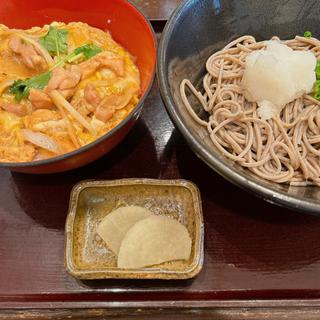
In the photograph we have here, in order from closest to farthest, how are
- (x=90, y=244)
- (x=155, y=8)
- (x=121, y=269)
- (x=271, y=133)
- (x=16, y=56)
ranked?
(x=121, y=269)
(x=90, y=244)
(x=271, y=133)
(x=16, y=56)
(x=155, y=8)

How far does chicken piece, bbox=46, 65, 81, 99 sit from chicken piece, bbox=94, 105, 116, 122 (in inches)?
6.3

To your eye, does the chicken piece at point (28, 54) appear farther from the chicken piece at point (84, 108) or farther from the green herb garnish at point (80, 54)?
the chicken piece at point (84, 108)

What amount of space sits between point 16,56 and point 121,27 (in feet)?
1.75

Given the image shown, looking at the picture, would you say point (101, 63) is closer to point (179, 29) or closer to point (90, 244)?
point (179, 29)

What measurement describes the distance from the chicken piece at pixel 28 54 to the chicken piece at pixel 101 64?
200 millimetres

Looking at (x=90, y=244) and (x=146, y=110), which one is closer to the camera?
(x=90, y=244)

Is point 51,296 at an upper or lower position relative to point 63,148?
lower

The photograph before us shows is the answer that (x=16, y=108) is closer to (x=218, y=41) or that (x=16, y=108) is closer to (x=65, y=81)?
(x=65, y=81)

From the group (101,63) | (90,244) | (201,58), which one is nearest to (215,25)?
(201,58)

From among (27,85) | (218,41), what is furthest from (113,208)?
(218,41)

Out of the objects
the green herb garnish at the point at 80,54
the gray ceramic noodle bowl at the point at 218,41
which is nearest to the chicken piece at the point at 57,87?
the green herb garnish at the point at 80,54

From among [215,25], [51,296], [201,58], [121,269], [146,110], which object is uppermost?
[215,25]

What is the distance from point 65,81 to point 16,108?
0.25m

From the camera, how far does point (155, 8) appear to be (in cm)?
240
